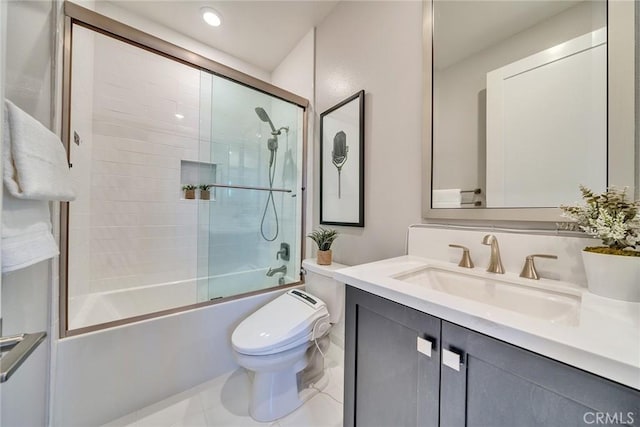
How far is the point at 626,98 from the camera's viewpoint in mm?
683

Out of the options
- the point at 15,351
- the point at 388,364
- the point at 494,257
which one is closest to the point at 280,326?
the point at 388,364

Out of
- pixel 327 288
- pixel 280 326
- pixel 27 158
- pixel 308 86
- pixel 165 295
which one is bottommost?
pixel 165 295

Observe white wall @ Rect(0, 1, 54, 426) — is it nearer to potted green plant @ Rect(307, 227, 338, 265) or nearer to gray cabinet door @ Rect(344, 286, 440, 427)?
gray cabinet door @ Rect(344, 286, 440, 427)

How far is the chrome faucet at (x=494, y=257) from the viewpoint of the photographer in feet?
2.81

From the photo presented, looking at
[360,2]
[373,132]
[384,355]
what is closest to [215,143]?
[373,132]

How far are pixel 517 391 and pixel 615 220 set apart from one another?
0.52m

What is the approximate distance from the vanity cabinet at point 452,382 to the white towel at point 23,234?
98 cm

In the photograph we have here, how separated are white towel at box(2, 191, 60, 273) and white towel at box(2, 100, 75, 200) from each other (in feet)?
0.15

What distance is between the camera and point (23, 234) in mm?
670

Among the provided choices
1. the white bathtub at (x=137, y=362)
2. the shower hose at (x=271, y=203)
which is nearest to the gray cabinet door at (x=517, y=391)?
the white bathtub at (x=137, y=362)

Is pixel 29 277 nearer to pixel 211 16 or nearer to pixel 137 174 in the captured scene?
pixel 137 174

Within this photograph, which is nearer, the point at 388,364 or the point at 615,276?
the point at 615,276

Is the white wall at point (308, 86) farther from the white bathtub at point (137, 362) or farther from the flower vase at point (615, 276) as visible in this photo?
the flower vase at point (615, 276)

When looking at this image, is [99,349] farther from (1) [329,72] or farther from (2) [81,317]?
(1) [329,72]
